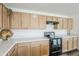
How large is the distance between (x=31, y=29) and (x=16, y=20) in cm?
82

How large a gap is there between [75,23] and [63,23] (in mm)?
991

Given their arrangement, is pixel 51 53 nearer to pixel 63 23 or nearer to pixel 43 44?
pixel 43 44

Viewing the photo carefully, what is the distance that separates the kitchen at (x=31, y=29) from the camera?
128 inches

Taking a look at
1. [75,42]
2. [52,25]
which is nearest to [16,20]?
[52,25]

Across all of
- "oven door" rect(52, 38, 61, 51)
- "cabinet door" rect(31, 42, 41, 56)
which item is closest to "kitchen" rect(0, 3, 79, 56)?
"cabinet door" rect(31, 42, 41, 56)

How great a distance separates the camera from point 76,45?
555 centimetres

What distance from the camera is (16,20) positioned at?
375 cm

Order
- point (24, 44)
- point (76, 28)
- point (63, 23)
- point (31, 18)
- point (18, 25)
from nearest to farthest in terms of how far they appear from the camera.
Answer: point (24, 44), point (18, 25), point (31, 18), point (63, 23), point (76, 28)

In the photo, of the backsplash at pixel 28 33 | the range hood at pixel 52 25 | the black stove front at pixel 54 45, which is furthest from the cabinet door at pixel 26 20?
the range hood at pixel 52 25

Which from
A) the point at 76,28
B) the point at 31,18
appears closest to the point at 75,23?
the point at 76,28

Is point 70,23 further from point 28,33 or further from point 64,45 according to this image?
point 28,33

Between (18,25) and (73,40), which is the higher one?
(18,25)

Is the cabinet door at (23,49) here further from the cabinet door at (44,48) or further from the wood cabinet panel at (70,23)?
the wood cabinet panel at (70,23)

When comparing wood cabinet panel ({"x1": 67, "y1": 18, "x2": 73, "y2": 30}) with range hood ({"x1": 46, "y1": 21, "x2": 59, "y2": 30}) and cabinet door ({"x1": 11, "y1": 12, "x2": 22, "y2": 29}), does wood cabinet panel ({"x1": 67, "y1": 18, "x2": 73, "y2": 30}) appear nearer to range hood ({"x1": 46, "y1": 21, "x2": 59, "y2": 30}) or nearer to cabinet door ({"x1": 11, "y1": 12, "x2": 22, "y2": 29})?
range hood ({"x1": 46, "y1": 21, "x2": 59, "y2": 30})
